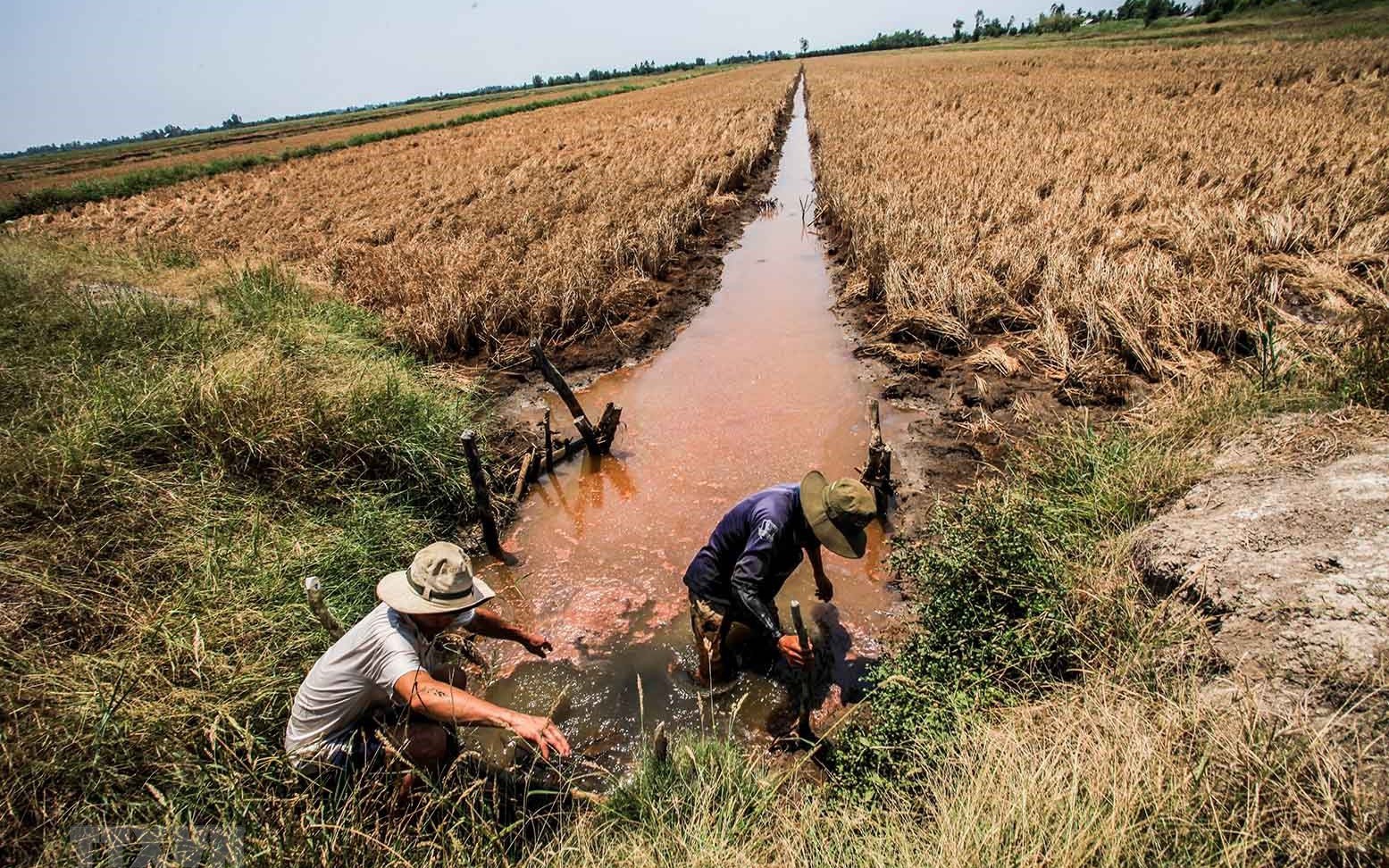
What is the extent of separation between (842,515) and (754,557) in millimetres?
530

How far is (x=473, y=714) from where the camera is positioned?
2.51 m

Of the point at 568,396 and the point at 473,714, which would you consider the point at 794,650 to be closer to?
the point at 473,714

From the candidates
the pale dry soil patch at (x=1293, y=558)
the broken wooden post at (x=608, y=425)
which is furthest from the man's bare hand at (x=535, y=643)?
the pale dry soil patch at (x=1293, y=558)

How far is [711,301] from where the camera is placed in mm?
10336

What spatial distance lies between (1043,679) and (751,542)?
1.56m

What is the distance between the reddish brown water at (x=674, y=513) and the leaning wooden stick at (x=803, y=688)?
345 mm

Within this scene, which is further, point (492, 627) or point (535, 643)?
point (535, 643)

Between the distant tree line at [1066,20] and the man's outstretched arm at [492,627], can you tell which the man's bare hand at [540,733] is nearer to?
the man's outstretched arm at [492,627]

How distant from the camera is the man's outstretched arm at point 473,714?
98.5 inches

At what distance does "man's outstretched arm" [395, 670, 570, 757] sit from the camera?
2.50 meters

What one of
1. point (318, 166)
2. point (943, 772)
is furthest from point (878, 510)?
point (318, 166)

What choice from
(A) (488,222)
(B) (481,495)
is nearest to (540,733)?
(B) (481,495)

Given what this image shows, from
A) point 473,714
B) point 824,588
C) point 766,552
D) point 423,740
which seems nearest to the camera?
point 473,714

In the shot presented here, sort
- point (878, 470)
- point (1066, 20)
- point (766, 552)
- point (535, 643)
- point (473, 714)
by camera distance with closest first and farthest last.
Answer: point (473, 714) → point (766, 552) → point (535, 643) → point (878, 470) → point (1066, 20)
